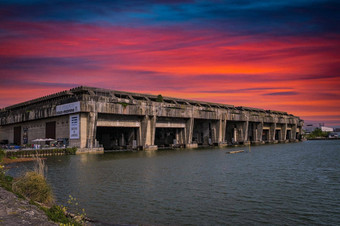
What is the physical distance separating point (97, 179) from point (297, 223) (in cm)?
2319

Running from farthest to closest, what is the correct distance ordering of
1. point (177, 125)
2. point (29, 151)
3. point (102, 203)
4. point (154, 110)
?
point (177, 125) < point (154, 110) < point (29, 151) < point (102, 203)

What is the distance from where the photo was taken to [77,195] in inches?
1019

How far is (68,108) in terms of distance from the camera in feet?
277

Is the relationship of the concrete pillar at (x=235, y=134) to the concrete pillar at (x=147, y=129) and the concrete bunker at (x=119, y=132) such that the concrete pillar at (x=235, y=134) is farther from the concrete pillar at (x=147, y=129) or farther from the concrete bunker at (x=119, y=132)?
the concrete bunker at (x=119, y=132)

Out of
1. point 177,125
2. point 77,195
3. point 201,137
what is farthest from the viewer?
point 201,137

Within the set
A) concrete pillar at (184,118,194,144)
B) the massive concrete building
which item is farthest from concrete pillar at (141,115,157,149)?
concrete pillar at (184,118,194,144)

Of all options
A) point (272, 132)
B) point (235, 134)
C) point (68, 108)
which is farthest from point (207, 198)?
point (272, 132)

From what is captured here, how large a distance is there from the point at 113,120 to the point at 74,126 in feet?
38.4

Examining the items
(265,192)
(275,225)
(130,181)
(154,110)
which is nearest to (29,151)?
(154,110)

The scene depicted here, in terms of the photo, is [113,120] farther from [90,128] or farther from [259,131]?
[259,131]

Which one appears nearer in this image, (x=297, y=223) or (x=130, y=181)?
(x=297, y=223)

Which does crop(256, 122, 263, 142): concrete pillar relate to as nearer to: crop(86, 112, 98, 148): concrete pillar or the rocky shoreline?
crop(86, 112, 98, 148): concrete pillar

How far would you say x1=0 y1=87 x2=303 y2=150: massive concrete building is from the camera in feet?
272

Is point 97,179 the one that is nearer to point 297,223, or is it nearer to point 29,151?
point 297,223
